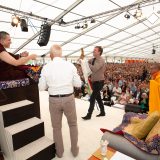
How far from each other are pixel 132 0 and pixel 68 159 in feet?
23.0

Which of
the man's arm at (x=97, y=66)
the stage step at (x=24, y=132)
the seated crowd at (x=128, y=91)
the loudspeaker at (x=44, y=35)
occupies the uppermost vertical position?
the loudspeaker at (x=44, y=35)

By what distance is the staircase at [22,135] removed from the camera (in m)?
1.88

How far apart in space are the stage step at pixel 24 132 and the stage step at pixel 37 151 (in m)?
0.05

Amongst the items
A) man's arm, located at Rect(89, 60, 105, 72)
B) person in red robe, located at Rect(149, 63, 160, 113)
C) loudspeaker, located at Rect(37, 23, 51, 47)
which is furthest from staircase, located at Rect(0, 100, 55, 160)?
loudspeaker, located at Rect(37, 23, 51, 47)

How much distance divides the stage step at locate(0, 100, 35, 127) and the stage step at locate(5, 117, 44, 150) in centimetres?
5

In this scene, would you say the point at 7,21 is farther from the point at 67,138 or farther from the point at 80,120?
the point at 67,138

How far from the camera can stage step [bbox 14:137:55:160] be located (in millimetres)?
1860

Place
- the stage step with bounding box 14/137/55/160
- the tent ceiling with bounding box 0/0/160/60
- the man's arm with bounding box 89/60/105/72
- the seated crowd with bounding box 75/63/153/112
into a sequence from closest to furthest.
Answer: the stage step with bounding box 14/137/55/160
the man's arm with bounding box 89/60/105/72
the seated crowd with bounding box 75/63/153/112
the tent ceiling with bounding box 0/0/160/60

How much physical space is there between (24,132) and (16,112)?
24 centimetres

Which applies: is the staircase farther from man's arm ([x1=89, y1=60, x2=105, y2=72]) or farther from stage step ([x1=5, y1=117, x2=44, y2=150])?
man's arm ([x1=89, y1=60, x2=105, y2=72])

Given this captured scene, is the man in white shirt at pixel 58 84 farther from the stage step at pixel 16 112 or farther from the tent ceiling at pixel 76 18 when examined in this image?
the tent ceiling at pixel 76 18

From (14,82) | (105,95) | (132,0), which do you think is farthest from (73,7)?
(14,82)

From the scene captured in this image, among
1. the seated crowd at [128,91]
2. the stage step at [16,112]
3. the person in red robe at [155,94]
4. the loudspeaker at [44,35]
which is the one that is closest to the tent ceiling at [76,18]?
the loudspeaker at [44,35]

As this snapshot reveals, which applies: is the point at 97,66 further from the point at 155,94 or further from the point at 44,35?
the point at 44,35
